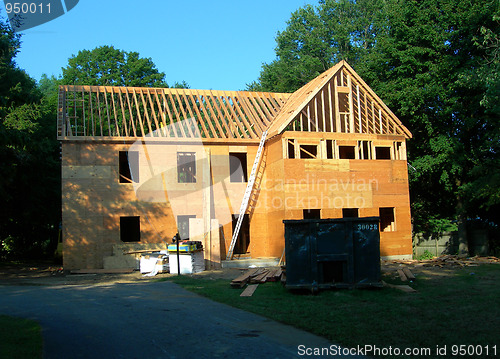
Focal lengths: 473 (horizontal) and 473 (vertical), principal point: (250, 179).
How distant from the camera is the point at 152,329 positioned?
828 centimetres

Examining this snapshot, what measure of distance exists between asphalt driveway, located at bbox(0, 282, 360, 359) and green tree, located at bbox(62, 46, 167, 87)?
3320 centimetres

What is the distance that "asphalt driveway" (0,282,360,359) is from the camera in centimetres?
689

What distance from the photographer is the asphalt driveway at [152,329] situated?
689 centimetres

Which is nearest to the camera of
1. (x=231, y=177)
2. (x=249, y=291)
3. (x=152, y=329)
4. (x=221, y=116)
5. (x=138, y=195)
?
(x=152, y=329)

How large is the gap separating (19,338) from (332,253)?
7.55m

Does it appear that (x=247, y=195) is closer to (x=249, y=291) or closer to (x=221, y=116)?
(x=221, y=116)

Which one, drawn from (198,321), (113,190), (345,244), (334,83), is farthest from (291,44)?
(198,321)

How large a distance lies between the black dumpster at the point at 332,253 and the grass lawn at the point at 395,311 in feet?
1.31

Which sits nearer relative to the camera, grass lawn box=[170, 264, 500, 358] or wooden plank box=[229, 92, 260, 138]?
grass lawn box=[170, 264, 500, 358]

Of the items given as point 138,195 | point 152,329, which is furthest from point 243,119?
point 152,329

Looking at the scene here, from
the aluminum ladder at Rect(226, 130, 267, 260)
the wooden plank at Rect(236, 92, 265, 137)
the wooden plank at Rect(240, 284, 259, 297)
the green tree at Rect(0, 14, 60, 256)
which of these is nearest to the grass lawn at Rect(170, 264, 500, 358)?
the wooden plank at Rect(240, 284, 259, 297)

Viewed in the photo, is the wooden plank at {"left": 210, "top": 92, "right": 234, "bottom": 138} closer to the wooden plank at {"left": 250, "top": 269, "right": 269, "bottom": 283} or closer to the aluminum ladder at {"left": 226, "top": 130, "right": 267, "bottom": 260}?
the aluminum ladder at {"left": 226, "top": 130, "right": 267, "bottom": 260}

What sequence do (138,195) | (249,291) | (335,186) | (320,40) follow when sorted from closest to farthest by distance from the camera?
(249,291) < (335,186) < (138,195) < (320,40)

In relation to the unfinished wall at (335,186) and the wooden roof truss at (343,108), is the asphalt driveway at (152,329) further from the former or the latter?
the wooden roof truss at (343,108)
